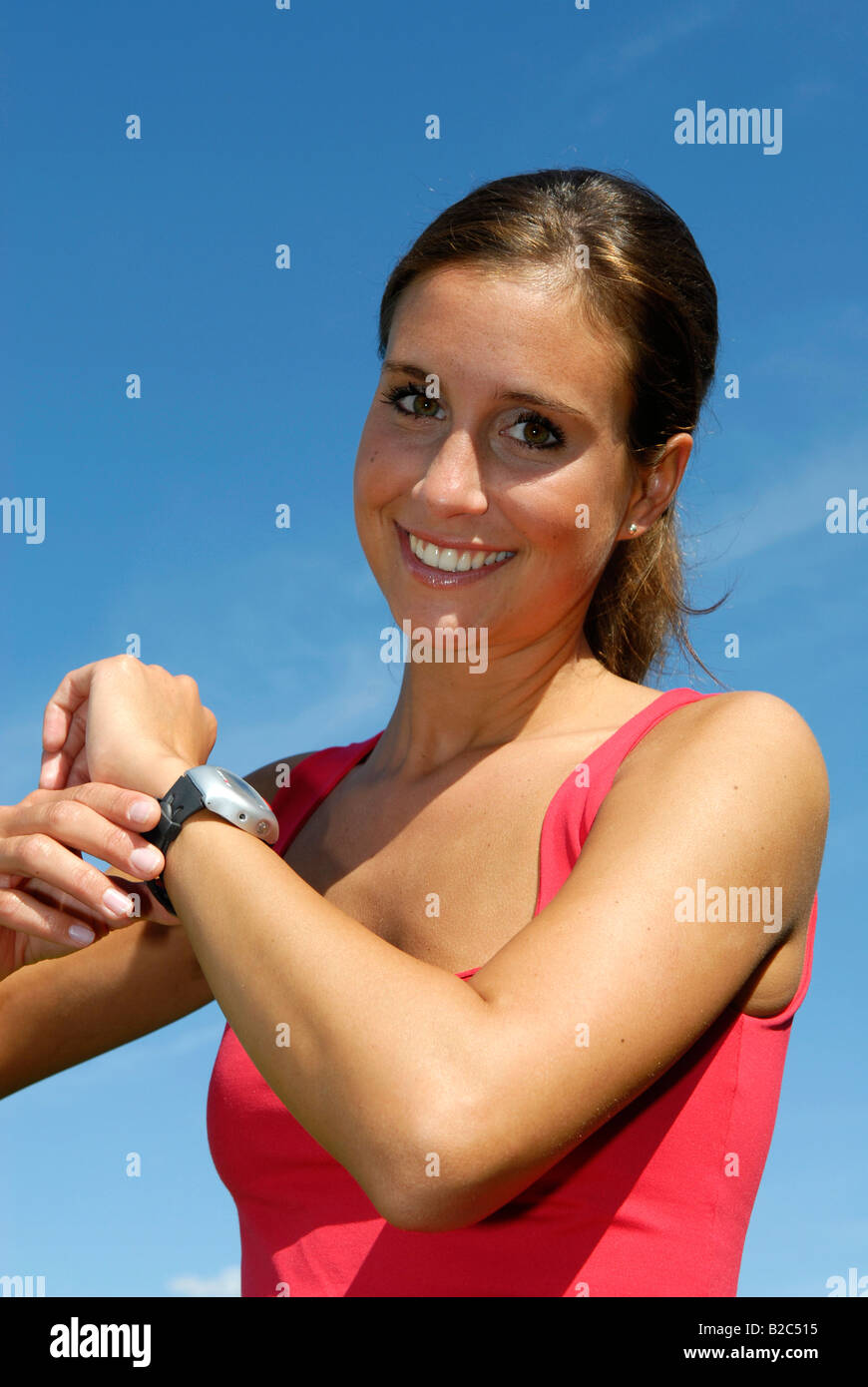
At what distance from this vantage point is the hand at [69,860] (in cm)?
254

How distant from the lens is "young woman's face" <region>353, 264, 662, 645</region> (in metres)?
2.88

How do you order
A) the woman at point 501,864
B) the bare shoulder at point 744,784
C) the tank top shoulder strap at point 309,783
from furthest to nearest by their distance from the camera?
1. the tank top shoulder strap at point 309,783
2. the bare shoulder at point 744,784
3. the woman at point 501,864

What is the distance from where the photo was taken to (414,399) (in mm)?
3078

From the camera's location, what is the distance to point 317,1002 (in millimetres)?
2039

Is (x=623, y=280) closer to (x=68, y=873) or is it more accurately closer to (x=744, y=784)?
(x=744, y=784)

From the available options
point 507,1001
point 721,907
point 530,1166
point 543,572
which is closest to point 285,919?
point 507,1001

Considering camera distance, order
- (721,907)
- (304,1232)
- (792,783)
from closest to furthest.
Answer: (721,907)
(792,783)
(304,1232)

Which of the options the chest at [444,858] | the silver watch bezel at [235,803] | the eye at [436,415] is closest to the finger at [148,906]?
the silver watch bezel at [235,803]

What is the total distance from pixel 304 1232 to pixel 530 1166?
2.78 ft

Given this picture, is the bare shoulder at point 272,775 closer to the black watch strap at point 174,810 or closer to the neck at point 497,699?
the neck at point 497,699

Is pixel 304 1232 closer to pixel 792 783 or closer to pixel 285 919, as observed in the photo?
pixel 285 919

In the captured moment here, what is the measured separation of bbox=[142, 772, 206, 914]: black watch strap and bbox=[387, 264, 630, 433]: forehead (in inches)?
42.2

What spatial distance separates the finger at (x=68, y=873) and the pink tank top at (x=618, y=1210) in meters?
0.61
